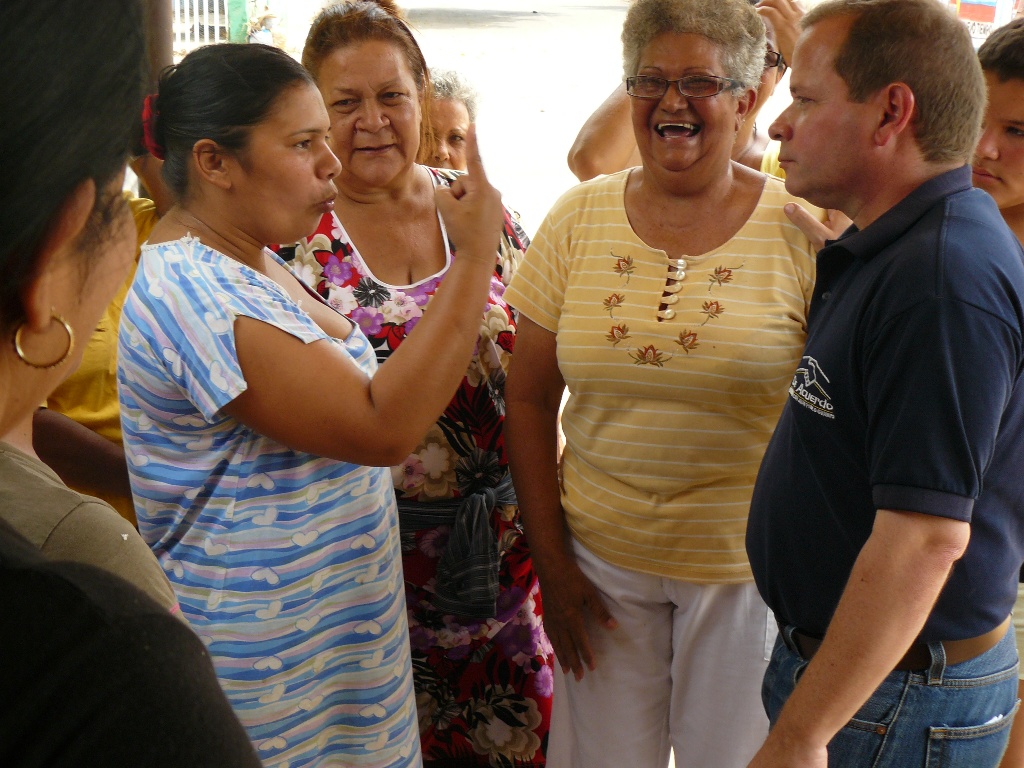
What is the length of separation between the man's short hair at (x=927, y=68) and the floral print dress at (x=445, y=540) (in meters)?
0.91

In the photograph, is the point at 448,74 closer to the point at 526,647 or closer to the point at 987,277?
the point at 526,647

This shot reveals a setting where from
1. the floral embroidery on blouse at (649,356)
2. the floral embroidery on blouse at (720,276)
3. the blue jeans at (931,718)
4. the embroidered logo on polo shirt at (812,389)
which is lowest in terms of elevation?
the blue jeans at (931,718)

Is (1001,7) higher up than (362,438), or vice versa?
(1001,7)

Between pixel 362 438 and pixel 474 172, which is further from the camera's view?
pixel 474 172

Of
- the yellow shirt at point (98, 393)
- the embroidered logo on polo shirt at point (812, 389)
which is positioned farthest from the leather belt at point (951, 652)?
the yellow shirt at point (98, 393)

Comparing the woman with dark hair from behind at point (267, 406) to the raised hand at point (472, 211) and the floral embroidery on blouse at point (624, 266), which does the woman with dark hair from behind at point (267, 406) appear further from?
the floral embroidery on blouse at point (624, 266)

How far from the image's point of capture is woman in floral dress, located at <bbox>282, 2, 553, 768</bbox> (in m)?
1.91

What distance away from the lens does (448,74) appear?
318cm

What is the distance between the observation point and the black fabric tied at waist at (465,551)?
6.19 feet

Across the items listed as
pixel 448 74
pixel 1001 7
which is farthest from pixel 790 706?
pixel 1001 7

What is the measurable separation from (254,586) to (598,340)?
2.44 ft

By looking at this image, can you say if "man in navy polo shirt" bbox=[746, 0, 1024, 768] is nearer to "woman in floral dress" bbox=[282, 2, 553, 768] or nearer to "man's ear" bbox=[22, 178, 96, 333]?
"woman in floral dress" bbox=[282, 2, 553, 768]

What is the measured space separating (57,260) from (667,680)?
1.54 metres

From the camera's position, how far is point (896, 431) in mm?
1131
